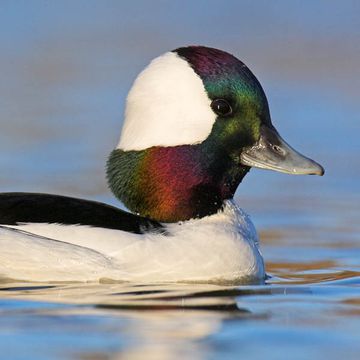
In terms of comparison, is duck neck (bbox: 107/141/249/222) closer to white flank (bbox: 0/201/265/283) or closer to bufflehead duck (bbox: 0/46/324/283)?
bufflehead duck (bbox: 0/46/324/283)

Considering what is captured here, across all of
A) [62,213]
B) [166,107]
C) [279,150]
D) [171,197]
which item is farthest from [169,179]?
[62,213]

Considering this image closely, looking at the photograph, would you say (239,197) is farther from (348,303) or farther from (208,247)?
(348,303)

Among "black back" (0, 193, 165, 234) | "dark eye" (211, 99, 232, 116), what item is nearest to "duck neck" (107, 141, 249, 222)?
"dark eye" (211, 99, 232, 116)

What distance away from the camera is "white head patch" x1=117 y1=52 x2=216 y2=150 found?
1118cm

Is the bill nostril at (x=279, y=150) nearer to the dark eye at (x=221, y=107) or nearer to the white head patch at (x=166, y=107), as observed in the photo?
the dark eye at (x=221, y=107)

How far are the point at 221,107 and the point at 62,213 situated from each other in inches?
56.6

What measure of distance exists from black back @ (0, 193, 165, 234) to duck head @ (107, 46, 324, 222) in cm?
52

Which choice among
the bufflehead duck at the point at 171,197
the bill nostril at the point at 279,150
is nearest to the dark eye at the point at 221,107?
the bufflehead duck at the point at 171,197

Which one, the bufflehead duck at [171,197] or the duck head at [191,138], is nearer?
the bufflehead duck at [171,197]

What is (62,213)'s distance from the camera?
420 inches

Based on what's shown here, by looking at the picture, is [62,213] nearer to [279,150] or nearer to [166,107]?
[166,107]

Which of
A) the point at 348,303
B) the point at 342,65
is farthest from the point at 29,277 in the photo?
the point at 342,65

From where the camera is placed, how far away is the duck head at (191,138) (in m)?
11.2

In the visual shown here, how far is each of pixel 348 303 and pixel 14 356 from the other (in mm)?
2609
